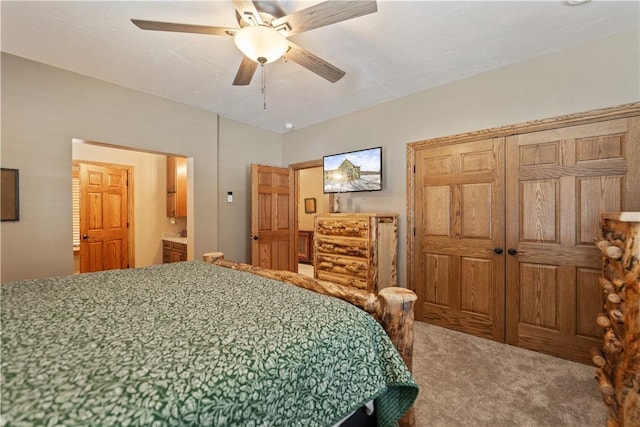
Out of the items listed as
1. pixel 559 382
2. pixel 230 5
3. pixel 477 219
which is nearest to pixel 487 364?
pixel 559 382

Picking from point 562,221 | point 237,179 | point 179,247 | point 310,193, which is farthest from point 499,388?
point 310,193

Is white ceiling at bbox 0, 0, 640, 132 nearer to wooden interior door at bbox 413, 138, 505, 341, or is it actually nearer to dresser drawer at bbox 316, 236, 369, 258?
wooden interior door at bbox 413, 138, 505, 341

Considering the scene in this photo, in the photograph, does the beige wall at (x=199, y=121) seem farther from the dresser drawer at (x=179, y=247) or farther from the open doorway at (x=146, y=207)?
the open doorway at (x=146, y=207)

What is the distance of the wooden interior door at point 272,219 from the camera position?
407cm

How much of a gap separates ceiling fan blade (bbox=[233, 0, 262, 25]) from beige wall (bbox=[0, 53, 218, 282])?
223 centimetres

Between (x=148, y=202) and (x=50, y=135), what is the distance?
93.6 inches

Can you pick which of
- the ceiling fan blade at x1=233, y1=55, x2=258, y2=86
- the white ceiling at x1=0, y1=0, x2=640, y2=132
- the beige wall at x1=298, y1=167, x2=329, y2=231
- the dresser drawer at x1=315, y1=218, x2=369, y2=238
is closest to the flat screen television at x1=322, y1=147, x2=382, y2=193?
the dresser drawer at x1=315, y1=218, x2=369, y2=238

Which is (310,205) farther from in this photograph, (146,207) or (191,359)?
(191,359)

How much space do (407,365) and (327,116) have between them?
346 cm

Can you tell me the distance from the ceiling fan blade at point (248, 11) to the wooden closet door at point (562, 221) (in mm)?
2448

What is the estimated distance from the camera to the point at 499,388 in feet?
6.38

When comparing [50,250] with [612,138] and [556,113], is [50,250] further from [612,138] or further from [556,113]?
[612,138]

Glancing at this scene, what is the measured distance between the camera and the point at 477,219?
110 inches

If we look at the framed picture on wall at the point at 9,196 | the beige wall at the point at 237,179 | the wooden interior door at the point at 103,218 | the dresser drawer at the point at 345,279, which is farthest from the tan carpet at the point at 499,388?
the wooden interior door at the point at 103,218
